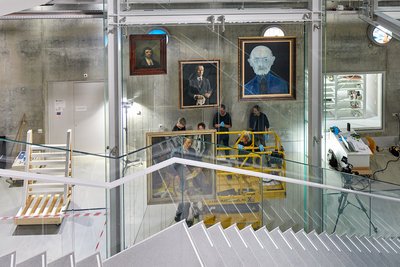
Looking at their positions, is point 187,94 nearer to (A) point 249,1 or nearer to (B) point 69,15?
(A) point 249,1

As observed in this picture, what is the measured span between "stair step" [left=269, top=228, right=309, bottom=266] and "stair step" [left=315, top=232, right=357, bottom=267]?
526 mm

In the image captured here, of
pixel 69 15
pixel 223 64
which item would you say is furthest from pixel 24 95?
pixel 223 64

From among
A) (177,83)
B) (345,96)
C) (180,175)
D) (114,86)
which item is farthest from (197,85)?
(345,96)

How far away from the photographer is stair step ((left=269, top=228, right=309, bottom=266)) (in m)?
3.48

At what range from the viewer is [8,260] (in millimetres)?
2279

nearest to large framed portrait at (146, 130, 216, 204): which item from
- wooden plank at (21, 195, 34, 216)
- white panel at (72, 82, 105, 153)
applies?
wooden plank at (21, 195, 34, 216)

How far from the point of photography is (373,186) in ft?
13.3

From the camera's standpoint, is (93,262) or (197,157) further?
(197,157)

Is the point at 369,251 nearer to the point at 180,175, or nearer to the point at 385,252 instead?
the point at 385,252

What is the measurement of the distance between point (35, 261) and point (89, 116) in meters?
7.78

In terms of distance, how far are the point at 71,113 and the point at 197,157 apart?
7.27m

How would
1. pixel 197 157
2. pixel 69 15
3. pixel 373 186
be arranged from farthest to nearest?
pixel 69 15 → pixel 373 186 → pixel 197 157

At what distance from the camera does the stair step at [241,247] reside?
10.1 ft

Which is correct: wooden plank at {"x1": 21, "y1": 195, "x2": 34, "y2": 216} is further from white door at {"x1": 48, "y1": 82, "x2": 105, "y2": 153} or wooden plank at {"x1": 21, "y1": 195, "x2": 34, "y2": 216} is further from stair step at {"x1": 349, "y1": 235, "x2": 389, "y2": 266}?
white door at {"x1": 48, "y1": 82, "x2": 105, "y2": 153}
